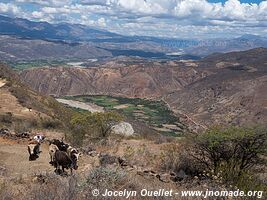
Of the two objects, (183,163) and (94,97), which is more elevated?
(183,163)

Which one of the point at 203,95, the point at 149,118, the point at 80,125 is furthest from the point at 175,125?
the point at 80,125

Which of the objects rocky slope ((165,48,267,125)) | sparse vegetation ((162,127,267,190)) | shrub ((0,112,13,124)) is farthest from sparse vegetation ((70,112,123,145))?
rocky slope ((165,48,267,125))

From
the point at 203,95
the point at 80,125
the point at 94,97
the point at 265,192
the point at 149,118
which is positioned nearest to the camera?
the point at 265,192

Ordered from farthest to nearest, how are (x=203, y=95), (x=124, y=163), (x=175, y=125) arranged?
1. (x=203, y=95)
2. (x=175, y=125)
3. (x=124, y=163)

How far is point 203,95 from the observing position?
521 feet

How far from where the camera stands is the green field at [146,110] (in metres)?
121

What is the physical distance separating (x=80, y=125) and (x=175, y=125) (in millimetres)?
97514

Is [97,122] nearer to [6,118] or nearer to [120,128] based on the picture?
[6,118]

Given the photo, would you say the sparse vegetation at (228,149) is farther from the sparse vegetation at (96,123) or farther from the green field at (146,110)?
the green field at (146,110)

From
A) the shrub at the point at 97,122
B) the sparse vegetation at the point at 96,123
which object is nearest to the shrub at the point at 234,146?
the sparse vegetation at the point at 96,123

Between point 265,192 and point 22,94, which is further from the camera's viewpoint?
→ point 22,94

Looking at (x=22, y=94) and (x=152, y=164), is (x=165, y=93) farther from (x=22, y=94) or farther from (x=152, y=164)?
(x=152, y=164)

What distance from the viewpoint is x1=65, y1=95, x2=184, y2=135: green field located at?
12145 cm

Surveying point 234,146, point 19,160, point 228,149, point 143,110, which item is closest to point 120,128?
point 19,160
